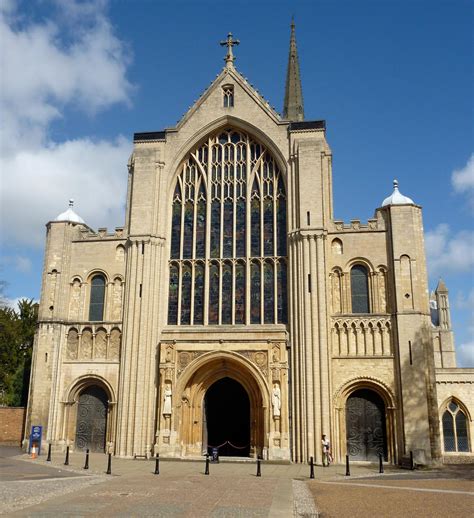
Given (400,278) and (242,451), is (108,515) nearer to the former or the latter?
(242,451)

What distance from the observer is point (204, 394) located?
99.3 feet

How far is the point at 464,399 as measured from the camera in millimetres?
34000

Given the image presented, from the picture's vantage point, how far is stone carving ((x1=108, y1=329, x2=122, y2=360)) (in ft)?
101

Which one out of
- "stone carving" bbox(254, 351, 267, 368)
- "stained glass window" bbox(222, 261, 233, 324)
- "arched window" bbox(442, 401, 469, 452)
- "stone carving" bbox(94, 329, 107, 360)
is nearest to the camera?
"stone carving" bbox(254, 351, 267, 368)

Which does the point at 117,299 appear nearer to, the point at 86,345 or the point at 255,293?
the point at 86,345

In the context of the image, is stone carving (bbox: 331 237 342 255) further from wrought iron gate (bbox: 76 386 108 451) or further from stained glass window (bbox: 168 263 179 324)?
wrought iron gate (bbox: 76 386 108 451)

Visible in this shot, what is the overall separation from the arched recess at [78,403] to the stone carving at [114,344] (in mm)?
1278

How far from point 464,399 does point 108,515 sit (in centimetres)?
2672

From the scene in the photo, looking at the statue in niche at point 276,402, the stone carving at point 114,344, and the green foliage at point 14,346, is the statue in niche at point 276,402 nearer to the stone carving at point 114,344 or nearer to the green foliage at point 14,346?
the stone carving at point 114,344

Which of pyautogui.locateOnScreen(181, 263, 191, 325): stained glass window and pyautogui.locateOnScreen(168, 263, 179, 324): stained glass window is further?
pyautogui.locateOnScreen(168, 263, 179, 324): stained glass window

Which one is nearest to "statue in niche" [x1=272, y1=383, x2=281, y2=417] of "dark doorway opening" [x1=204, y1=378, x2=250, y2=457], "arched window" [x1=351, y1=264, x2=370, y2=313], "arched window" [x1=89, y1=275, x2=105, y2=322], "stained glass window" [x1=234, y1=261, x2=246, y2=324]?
"dark doorway opening" [x1=204, y1=378, x2=250, y2=457]

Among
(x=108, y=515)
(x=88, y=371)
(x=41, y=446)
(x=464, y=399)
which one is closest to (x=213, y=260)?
(x=88, y=371)

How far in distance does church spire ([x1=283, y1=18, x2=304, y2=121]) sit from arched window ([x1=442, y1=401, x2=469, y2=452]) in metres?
26.5

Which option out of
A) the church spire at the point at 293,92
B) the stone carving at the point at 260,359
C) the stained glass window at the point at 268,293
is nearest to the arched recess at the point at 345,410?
the stone carving at the point at 260,359
